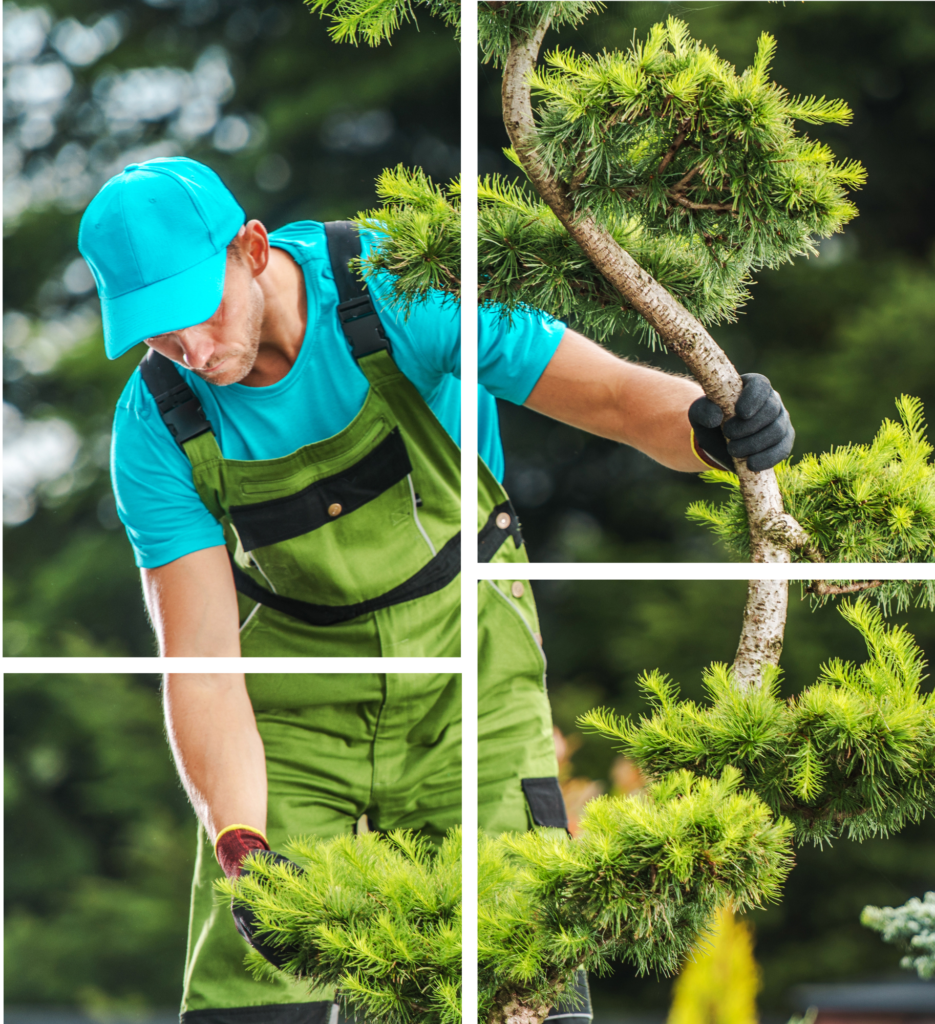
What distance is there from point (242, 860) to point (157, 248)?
20.0 inches

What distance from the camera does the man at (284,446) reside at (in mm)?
931

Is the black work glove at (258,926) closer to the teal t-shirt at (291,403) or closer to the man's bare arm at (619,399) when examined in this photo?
the teal t-shirt at (291,403)

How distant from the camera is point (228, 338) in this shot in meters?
0.93

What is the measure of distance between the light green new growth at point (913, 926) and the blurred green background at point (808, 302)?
14.1 inches

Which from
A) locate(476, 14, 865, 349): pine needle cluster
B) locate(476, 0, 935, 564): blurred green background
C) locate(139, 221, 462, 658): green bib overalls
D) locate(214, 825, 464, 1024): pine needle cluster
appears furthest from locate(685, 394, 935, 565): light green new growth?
locate(214, 825, 464, 1024): pine needle cluster

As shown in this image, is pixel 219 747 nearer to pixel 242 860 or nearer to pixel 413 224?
pixel 242 860

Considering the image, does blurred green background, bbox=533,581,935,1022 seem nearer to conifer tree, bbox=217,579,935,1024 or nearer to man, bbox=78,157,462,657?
conifer tree, bbox=217,579,935,1024

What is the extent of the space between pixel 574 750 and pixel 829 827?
39 centimetres

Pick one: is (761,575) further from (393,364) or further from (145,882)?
(145,882)

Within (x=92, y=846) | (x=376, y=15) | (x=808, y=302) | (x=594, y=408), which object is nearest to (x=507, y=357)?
(x=594, y=408)

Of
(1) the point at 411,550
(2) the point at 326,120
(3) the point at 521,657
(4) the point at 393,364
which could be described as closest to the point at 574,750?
(3) the point at 521,657

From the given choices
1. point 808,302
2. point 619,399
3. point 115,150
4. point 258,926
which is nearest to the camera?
point 258,926

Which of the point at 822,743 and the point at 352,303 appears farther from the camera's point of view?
the point at 352,303

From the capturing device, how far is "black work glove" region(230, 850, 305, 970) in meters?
0.82
